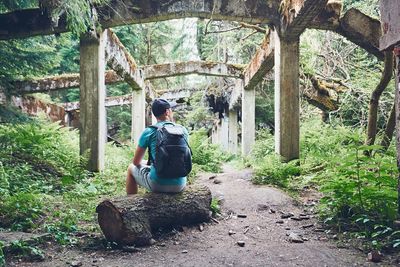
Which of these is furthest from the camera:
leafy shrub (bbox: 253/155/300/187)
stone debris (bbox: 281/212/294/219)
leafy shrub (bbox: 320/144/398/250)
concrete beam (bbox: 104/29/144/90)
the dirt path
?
concrete beam (bbox: 104/29/144/90)

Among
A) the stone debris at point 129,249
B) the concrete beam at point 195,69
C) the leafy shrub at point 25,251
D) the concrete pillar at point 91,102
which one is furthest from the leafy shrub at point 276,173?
the concrete beam at point 195,69

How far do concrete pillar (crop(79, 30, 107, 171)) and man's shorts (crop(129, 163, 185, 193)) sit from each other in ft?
12.7

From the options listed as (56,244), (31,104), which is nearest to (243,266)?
(56,244)

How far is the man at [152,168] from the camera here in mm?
4559

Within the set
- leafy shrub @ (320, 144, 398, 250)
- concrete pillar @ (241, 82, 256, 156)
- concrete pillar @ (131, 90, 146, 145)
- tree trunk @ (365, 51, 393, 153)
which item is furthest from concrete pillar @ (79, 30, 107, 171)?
concrete pillar @ (241, 82, 256, 156)

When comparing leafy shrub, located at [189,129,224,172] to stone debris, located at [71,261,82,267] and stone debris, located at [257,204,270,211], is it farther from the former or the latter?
stone debris, located at [71,261,82,267]

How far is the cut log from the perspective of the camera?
3936 millimetres

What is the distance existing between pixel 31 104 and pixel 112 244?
1144 cm

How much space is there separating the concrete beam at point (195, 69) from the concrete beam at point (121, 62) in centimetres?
55

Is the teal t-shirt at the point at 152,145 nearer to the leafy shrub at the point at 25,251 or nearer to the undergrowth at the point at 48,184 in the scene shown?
the undergrowth at the point at 48,184

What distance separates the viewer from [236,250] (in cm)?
396

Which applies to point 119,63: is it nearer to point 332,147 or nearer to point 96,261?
point 332,147

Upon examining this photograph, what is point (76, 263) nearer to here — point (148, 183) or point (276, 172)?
point (148, 183)

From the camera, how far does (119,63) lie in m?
11.0
